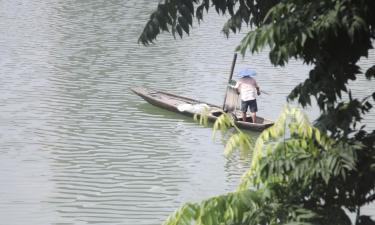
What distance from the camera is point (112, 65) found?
65.8ft

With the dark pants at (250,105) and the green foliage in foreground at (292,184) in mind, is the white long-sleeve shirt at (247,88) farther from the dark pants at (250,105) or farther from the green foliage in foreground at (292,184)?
the green foliage in foreground at (292,184)

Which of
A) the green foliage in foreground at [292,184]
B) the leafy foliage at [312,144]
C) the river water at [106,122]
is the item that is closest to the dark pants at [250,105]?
the river water at [106,122]

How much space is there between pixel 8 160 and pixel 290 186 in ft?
29.9

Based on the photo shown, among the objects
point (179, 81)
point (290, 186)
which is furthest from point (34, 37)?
point (290, 186)

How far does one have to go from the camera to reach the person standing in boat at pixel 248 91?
559 inches

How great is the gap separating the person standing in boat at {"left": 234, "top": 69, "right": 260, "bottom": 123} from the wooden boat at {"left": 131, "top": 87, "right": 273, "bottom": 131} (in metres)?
0.23

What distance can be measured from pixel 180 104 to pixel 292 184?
37.5ft

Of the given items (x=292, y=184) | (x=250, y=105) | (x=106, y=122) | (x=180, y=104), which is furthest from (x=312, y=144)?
(x=180, y=104)

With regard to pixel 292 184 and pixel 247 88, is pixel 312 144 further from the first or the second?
pixel 247 88

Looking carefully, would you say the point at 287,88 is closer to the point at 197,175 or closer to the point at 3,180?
the point at 197,175

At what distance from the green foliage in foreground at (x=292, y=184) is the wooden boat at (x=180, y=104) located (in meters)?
9.74

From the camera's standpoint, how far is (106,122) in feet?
49.0

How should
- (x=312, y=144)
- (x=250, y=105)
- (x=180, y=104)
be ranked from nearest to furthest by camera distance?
(x=312, y=144) < (x=250, y=105) < (x=180, y=104)

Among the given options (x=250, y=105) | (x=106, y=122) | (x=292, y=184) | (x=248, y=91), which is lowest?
(x=106, y=122)
